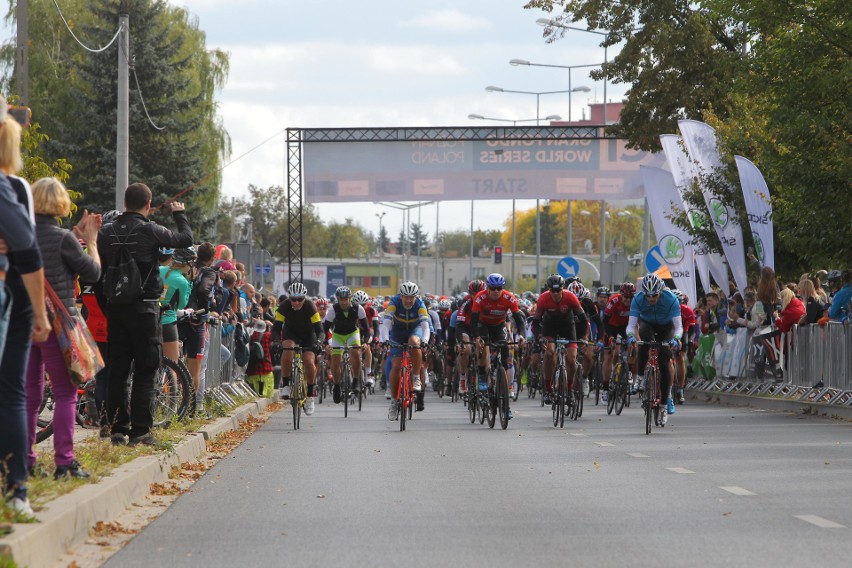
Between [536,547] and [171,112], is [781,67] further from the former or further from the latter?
[171,112]

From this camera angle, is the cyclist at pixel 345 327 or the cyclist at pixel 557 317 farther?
the cyclist at pixel 345 327

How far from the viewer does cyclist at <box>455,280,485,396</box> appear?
59.0 feet

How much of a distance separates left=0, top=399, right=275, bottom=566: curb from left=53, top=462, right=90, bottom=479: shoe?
12 cm

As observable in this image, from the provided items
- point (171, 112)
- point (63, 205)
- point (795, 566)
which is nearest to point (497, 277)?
point (63, 205)

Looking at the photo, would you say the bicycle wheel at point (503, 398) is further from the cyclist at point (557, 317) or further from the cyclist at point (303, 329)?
the cyclist at point (303, 329)

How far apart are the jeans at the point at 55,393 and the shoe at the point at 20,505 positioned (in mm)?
1128

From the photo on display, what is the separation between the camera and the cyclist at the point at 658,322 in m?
17.2

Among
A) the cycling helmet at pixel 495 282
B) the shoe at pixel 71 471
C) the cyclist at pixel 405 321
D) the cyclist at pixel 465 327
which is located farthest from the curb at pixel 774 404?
the shoe at pixel 71 471

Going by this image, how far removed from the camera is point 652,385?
16938 mm

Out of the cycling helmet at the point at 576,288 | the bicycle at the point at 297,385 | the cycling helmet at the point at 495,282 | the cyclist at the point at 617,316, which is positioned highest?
the cycling helmet at the point at 576,288

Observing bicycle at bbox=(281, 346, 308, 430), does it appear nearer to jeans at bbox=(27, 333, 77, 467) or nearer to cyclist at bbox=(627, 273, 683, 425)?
cyclist at bbox=(627, 273, 683, 425)

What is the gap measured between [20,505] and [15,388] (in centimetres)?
56

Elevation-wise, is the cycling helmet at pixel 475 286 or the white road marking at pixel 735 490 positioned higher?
the cycling helmet at pixel 475 286

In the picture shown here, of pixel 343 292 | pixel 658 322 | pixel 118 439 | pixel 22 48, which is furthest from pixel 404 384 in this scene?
pixel 22 48
